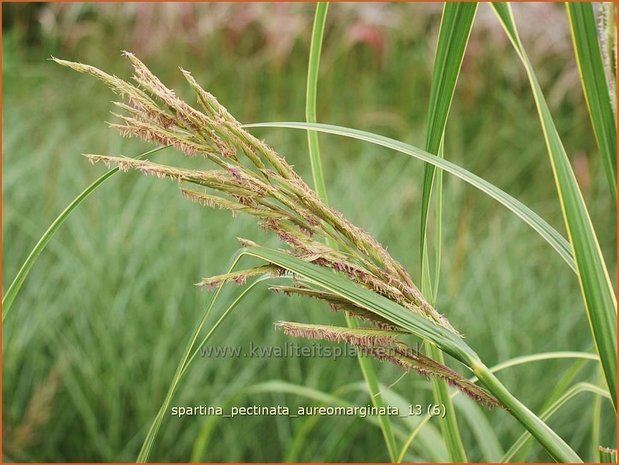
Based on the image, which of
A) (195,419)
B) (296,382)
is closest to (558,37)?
(296,382)

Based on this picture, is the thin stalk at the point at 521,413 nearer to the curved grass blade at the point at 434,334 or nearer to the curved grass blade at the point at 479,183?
the curved grass blade at the point at 434,334

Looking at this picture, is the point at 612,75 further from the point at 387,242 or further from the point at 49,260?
the point at 49,260

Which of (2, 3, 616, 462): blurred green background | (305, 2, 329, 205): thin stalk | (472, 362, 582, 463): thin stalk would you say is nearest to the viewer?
(472, 362, 582, 463): thin stalk

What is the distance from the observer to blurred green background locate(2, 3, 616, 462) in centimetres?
189

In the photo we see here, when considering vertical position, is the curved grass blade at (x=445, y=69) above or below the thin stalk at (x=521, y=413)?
above

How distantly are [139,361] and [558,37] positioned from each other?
2072 millimetres

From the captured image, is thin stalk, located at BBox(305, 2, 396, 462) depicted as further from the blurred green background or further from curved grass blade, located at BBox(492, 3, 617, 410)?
the blurred green background

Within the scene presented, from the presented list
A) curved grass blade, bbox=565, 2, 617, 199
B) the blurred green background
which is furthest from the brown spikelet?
the blurred green background

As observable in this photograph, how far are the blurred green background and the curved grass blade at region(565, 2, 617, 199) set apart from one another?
81 centimetres

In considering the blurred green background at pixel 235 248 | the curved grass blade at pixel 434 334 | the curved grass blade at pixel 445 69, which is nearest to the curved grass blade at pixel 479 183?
the curved grass blade at pixel 445 69

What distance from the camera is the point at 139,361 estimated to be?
6.33 ft

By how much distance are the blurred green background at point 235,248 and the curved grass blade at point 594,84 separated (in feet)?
2.65

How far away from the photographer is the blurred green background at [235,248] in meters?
1.89

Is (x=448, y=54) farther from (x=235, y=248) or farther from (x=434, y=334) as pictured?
(x=235, y=248)
